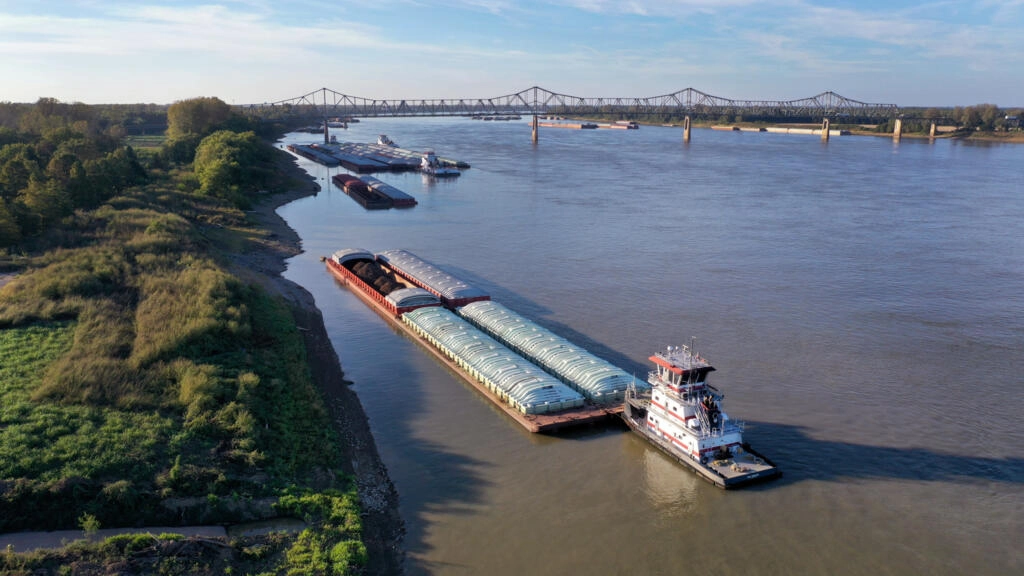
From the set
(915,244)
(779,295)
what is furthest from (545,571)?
(915,244)

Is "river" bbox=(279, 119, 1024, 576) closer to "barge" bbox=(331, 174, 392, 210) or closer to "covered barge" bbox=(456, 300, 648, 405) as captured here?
"covered barge" bbox=(456, 300, 648, 405)

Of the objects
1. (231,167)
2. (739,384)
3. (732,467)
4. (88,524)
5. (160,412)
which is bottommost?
(732,467)

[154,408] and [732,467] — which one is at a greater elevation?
[154,408]

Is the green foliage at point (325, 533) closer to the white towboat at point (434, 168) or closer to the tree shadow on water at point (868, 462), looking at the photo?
the tree shadow on water at point (868, 462)

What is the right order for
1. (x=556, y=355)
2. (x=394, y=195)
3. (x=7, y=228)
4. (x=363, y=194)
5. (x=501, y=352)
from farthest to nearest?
1. (x=363, y=194)
2. (x=394, y=195)
3. (x=7, y=228)
4. (x=501, y=352)
5. (x=556, y=355)

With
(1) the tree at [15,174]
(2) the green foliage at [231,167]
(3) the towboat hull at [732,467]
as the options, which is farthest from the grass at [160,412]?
(2) the green foliage at [231,167]

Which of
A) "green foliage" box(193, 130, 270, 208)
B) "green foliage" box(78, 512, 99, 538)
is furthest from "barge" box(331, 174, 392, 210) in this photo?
"green foliage" box(78, 512, 99, 538)

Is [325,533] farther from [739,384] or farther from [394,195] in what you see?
[394,195]

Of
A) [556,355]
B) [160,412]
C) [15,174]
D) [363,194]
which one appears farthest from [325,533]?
[363,194]
